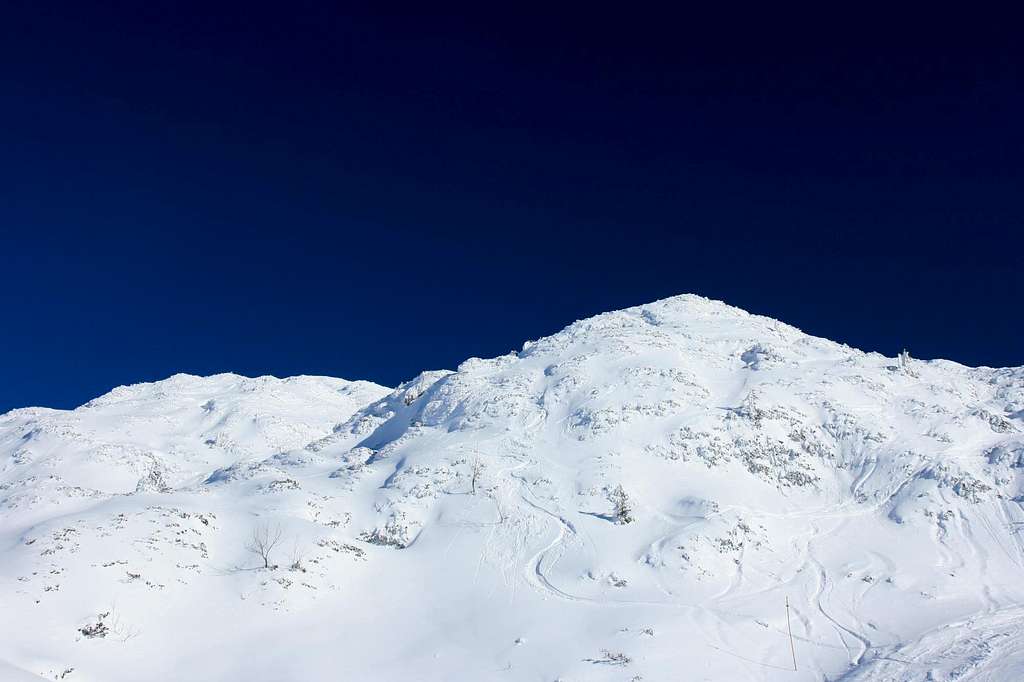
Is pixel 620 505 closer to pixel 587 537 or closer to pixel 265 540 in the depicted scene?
pixel 587 537

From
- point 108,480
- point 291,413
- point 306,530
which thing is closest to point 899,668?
point 306,530

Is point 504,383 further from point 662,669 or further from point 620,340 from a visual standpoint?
point 662,669

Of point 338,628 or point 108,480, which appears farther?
→ point 108,480

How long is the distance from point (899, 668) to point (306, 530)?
1369 inches

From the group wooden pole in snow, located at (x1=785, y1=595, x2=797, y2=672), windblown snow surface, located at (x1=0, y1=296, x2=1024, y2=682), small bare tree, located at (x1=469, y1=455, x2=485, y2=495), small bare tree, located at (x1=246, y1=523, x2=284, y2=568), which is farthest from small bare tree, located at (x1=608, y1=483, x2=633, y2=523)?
small bare tree, located at (x1=246, y1=523, x2=284, y2=568)

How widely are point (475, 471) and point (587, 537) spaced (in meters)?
13.0

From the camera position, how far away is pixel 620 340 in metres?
74.0

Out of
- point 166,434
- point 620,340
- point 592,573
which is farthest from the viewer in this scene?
point 166,434

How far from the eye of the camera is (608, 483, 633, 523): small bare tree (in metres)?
44.0

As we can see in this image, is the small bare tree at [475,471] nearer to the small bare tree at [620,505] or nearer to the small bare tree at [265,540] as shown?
the small bare tree at [620,505]

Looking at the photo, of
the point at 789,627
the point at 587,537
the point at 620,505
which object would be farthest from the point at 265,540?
the point at 789,627

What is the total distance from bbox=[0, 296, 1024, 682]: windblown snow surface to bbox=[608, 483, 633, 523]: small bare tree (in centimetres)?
57

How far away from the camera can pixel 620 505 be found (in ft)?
146

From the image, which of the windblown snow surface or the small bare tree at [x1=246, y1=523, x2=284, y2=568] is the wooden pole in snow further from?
the small bare tree at [x1=246, y1=523, x2=284, y2=568]
